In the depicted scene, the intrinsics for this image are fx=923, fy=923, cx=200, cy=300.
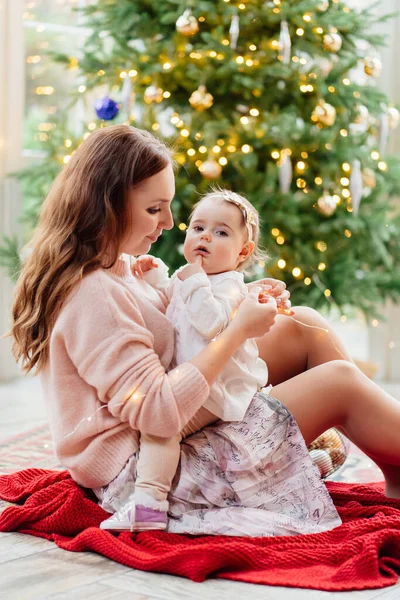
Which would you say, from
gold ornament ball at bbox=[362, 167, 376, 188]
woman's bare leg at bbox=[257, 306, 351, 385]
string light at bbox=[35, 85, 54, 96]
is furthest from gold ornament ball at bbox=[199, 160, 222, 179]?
woman's bare leg at bbox=[257, 306, 351, 385]

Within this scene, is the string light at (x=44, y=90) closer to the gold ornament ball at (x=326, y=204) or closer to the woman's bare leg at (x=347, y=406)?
the gold ornament ball at (x=326, y=204)

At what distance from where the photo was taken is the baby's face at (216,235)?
192cm

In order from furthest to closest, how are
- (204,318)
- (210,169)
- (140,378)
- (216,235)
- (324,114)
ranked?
(324,114) < (210,169) < (216,235) < (204,318) < (140,378)

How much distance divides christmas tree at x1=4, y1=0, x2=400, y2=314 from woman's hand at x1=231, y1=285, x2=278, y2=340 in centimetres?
166

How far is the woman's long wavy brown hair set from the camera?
1.77 m

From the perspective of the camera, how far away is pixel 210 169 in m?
3.39

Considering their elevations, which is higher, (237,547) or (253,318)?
(253,318)

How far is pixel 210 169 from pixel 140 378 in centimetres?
181

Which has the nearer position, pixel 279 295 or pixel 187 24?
pixel 279 295

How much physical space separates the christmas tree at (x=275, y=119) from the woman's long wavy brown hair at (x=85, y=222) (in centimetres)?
161

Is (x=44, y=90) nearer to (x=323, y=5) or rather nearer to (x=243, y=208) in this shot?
(x=323, y=5)

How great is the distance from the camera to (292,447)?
185 cm

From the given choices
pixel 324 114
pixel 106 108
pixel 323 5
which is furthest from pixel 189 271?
pixel 323 5

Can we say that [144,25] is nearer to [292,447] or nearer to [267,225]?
[267,225]
